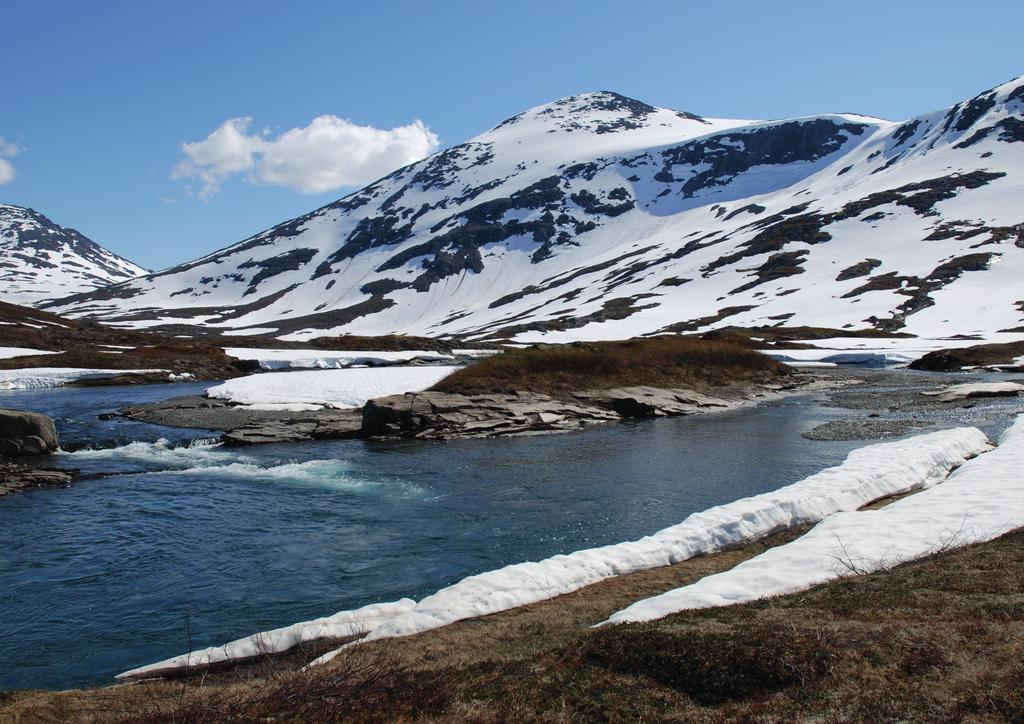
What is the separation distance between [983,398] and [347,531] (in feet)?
115

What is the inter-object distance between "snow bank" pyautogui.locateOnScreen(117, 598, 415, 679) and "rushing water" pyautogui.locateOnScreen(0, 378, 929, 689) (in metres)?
1.15

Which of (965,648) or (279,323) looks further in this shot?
(279,323)

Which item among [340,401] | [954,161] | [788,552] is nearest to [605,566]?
[788,552]

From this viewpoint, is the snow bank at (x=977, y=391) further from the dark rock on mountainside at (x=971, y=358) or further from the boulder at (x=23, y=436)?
the boulder at (x=23, y=436)

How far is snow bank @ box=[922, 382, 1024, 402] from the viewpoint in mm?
36362

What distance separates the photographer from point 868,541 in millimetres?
11711

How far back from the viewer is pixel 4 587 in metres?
12.5

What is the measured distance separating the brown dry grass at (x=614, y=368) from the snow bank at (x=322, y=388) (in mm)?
3470

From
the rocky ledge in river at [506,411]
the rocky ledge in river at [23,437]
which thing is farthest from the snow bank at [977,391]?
the rocky ledge in river at [23,437]

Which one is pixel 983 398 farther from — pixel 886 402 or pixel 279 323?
pixel 279 323

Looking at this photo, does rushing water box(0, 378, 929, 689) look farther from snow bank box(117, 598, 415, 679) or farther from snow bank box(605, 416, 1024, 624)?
snow bank box(605, 416, 1024, 624)

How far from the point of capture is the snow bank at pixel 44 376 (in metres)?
48.0

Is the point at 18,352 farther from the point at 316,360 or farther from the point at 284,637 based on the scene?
the point at 284,637

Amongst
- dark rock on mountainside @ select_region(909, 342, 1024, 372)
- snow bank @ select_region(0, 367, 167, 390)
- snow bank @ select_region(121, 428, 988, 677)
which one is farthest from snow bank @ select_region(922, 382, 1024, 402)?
snow bank @ select_region(0, 367, 167, 390)
